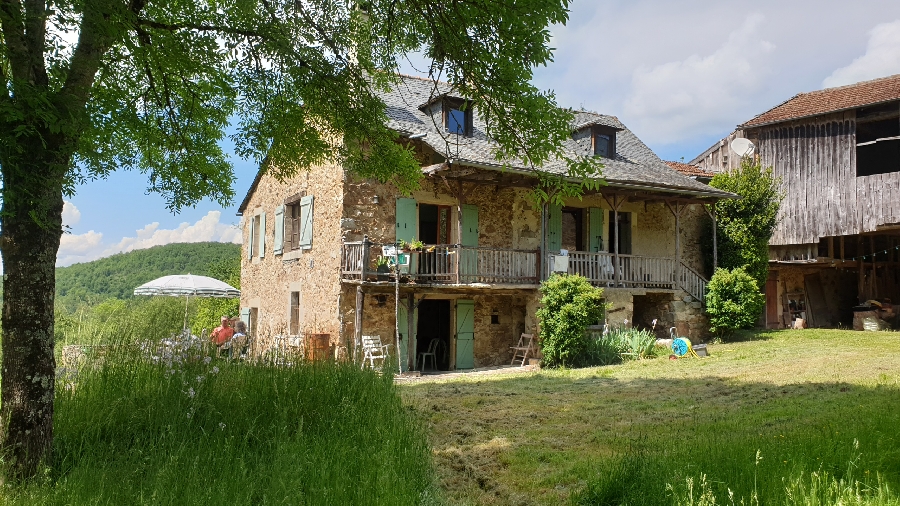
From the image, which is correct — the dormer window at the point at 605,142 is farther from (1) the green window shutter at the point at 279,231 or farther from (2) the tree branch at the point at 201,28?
(2) the tree branch at the point at 201,28

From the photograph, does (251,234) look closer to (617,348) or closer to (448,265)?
(448,265)

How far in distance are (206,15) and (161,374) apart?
129 inches

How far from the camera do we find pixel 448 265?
13.4m

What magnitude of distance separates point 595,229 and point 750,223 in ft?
14.3

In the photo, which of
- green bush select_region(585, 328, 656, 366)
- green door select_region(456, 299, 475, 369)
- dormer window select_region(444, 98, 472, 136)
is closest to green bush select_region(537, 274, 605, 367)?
green bush select_region(585, 328, 656, 366)

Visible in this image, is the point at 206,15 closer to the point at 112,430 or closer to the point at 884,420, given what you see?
the point at 112,430

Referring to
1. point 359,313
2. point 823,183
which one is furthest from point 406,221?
point 823,183

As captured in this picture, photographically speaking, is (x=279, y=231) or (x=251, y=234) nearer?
(x=279, y=231)

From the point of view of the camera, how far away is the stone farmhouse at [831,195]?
1636 centimetres

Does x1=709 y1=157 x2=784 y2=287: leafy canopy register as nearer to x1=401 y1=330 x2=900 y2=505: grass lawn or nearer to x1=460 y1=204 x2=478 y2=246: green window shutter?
x1=401 y1=330 x2=900 y2=505: grass lawn

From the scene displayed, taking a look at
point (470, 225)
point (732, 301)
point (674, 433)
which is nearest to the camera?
point (674, 433)

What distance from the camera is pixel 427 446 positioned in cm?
525

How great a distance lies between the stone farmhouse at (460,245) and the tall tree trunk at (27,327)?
24.8 ft

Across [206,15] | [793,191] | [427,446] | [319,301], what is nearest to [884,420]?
[427,446]
